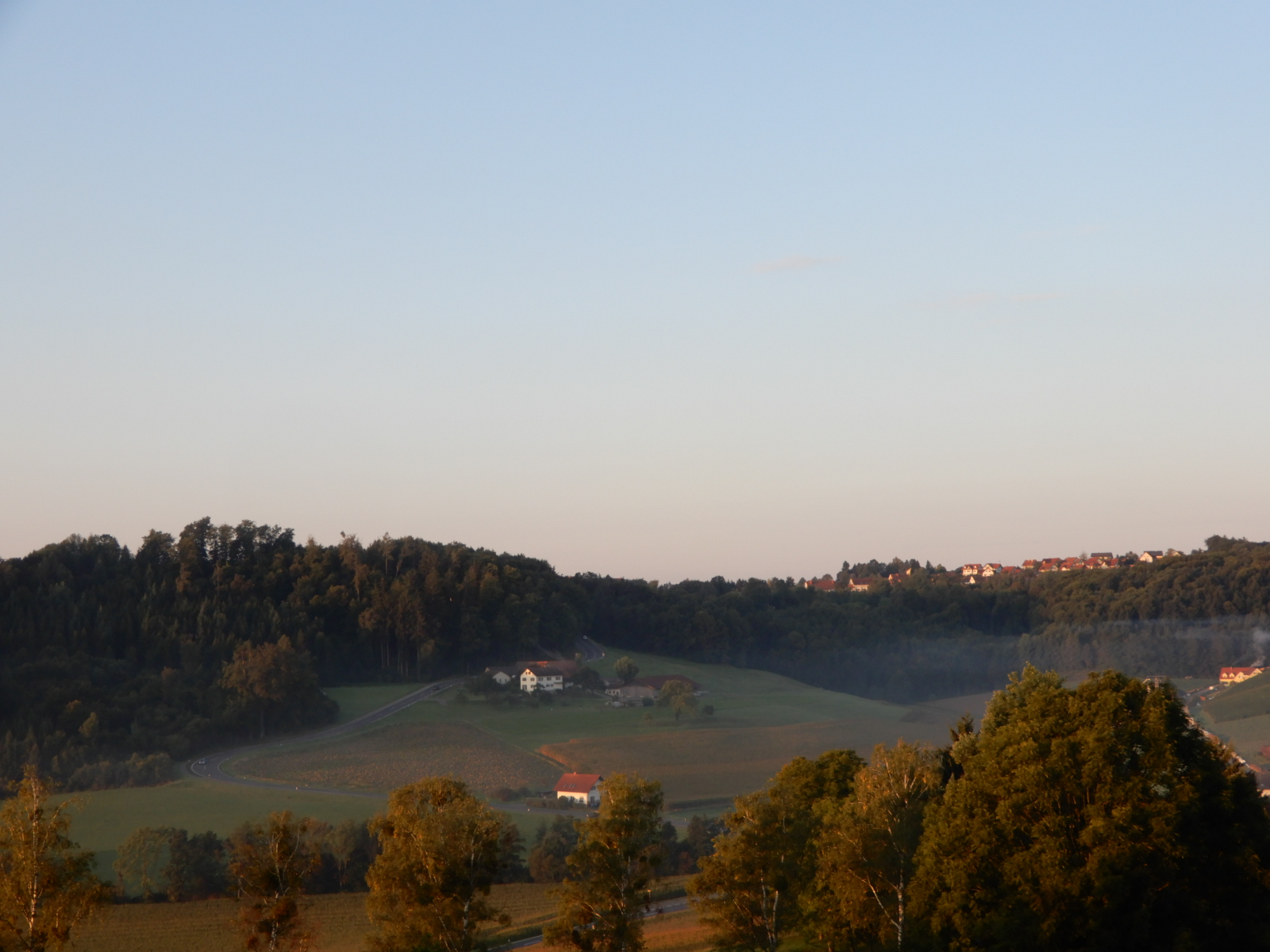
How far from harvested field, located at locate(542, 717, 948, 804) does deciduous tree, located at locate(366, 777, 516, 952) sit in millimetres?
42331

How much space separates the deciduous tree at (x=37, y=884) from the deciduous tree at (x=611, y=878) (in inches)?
372

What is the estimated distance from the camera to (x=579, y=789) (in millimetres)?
64375

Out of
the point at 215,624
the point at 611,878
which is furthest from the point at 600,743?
the point at 611,878

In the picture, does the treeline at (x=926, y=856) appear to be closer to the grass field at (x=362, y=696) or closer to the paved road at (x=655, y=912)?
the paved road at (x=655, y=912)

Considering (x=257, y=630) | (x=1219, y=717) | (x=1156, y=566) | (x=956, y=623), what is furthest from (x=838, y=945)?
(x=1156, y=566)

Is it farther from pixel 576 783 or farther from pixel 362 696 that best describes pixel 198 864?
pixel 362 696

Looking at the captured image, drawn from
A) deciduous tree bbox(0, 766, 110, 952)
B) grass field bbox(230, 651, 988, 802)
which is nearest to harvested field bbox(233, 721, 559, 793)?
grass field bbox(230, 651, 988, 802)

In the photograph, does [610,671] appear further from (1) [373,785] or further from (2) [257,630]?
(1) [373,785]

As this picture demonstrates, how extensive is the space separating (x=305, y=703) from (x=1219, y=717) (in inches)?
2714

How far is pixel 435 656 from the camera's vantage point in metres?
108

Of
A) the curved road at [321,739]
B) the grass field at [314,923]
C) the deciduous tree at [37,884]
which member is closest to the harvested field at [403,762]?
the curved road at [321,739]

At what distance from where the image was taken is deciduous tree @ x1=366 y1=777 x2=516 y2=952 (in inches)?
955

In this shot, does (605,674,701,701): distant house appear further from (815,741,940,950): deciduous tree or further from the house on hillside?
(815,741,940,950): deciduous tree

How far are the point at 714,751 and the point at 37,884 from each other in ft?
197
